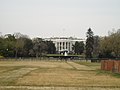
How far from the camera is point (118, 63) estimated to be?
161 feet

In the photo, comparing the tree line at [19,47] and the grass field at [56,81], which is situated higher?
the tree line at [19,47]

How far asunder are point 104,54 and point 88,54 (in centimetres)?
1381

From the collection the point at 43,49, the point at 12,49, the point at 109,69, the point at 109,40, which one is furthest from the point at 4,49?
the point at 109,69

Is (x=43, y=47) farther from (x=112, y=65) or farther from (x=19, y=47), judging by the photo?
(x=112, y=65)

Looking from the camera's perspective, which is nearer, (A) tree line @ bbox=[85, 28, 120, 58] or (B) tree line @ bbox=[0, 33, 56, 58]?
(A) tree line @ bbox=[85, 28, 120, 58]

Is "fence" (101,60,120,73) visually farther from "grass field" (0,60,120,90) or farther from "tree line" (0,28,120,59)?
"tree line" (0,28,120,59)

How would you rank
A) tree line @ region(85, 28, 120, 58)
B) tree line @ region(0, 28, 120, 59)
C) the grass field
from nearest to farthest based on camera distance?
the grass field
tree line @ region(85, 28, 120, 58)
tree line @ region(0, 28, 120, 59)

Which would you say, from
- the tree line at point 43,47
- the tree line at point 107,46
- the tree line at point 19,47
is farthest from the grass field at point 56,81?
the tree line at point 19,47

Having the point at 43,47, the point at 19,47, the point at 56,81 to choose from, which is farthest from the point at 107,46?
the point at 56,81

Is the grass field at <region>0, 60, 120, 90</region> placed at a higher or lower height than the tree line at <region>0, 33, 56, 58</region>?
lower

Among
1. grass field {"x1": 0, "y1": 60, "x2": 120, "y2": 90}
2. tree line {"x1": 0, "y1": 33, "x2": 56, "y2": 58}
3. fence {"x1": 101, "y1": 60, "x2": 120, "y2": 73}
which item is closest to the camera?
grass field {"x1": 0, "y1": 60, "x2": 120, "y2": 90}

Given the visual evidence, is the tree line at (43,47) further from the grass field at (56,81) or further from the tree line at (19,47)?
the grass field at (56,81)

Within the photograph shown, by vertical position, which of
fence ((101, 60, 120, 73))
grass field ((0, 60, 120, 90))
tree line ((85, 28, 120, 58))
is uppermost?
tree line ((85, 28, 120, 58))

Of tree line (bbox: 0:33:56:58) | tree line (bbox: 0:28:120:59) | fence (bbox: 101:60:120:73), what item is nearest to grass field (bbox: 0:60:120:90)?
fence (bbox: 101:60:120:73)
